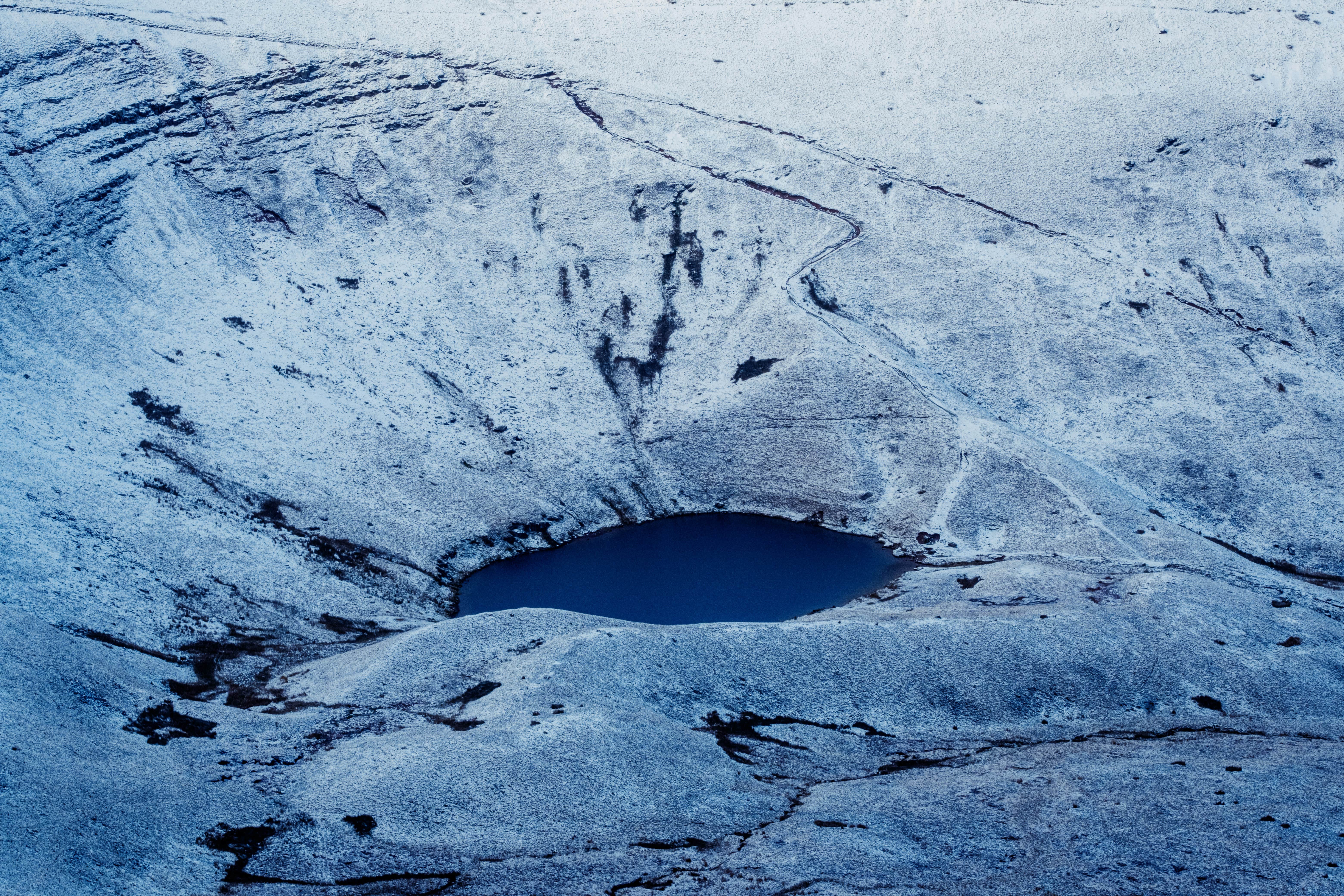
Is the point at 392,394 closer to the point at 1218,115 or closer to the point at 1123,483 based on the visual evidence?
the point at 1123,483

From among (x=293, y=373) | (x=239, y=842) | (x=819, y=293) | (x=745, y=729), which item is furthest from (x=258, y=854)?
(x=819, y=293)

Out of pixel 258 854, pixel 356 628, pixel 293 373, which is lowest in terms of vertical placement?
pixel 356 628

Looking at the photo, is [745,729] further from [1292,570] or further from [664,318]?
[664,318]

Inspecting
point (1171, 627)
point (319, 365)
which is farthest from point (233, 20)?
point (1171, 627)

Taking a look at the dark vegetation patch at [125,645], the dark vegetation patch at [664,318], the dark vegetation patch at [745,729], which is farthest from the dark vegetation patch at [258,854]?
the dark vegetation patch at [664,318]

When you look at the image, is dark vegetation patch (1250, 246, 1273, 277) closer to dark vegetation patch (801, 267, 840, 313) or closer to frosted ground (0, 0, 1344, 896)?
frosted ground (0, 0, 1344, 896)

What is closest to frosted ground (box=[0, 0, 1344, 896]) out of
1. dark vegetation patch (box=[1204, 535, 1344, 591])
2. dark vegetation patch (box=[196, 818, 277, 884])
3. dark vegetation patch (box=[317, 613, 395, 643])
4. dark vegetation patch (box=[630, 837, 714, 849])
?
dark vegetation patch (box=[196, 818, 277, 884])
